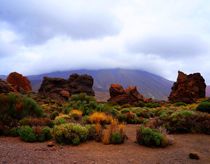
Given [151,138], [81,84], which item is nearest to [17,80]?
[81,84]

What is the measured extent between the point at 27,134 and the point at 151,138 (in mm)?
5118

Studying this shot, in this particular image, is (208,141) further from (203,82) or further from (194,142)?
(203,82)

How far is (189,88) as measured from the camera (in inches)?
2201

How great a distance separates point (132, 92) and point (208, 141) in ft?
125

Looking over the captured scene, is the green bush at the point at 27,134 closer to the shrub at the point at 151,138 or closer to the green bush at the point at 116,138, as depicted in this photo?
the green bush at the point at 116,138

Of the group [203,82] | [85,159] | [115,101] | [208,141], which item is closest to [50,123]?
[85,159]

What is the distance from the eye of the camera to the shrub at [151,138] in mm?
14078

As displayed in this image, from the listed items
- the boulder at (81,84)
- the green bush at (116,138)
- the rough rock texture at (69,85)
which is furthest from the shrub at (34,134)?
the boulder at (81,84)

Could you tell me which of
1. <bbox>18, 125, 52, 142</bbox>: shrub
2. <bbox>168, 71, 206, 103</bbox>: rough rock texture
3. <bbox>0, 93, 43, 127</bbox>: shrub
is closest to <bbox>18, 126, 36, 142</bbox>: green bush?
<bbox>18, 125, 52, 142</bbox>: shrub

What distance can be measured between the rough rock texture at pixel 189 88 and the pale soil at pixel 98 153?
4116 cm

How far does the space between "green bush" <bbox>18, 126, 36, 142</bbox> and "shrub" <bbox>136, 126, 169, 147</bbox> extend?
4.39 metres

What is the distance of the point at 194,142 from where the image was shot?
1552 centimetres

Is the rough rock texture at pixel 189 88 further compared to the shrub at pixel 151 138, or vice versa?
the rough rock texture at pixel 189 88

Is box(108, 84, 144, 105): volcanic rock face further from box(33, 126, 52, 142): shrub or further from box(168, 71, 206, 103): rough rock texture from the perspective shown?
box(33, 126, 52, 142): shrub
